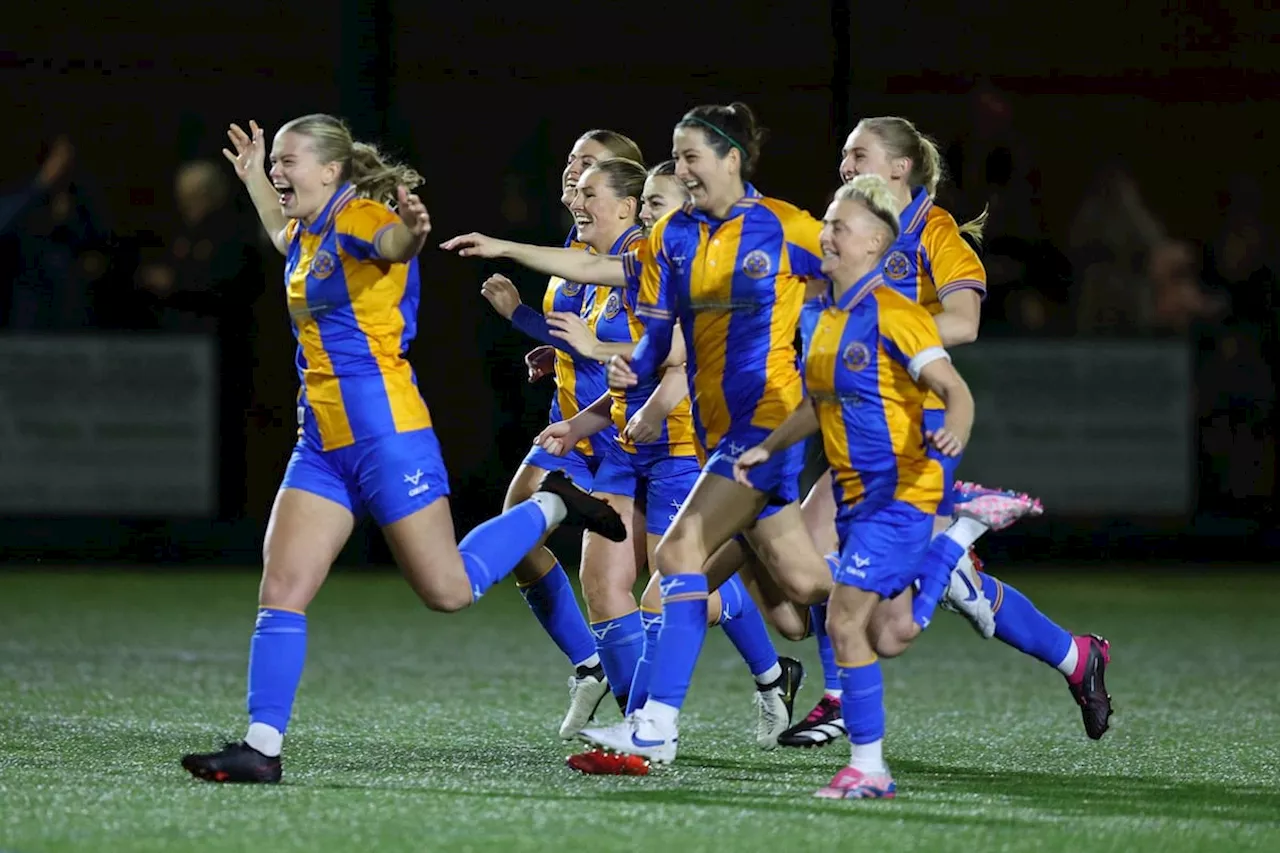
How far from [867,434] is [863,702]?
2.13ft

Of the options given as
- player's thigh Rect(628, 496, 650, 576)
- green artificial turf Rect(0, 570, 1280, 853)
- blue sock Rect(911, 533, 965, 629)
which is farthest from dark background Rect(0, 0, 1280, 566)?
blue sock Rect(911, 533, 965, 629)

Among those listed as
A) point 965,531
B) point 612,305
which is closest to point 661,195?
point 612,305

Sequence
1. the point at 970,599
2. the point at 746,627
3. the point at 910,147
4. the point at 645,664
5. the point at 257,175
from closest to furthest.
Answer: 1. the point at 645,664
2. the point at 257,175
3. the point at 910,147
4. the point at 970,599
5. the point at 746,627

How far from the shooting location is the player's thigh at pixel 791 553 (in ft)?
19.2

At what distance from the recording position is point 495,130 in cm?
1301

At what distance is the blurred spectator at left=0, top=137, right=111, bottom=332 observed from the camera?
41.9 ft

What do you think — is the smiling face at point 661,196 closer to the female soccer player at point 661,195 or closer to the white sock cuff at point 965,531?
the female soccer player at point 661,195

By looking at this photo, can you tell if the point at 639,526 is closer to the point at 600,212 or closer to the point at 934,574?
the point at 600,212

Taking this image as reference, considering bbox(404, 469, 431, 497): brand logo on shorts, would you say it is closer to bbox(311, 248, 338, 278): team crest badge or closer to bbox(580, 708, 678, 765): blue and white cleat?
bbox(311, 248, 338, 278): team crest badge

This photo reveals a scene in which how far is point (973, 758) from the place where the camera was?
6.39 m

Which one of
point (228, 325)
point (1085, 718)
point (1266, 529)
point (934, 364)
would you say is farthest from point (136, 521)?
point (934, 364)

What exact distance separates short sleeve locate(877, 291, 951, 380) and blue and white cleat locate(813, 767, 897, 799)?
0.96 m

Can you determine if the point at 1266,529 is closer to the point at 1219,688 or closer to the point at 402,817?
the point at 1219,688

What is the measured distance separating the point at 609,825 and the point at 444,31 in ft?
28.6
